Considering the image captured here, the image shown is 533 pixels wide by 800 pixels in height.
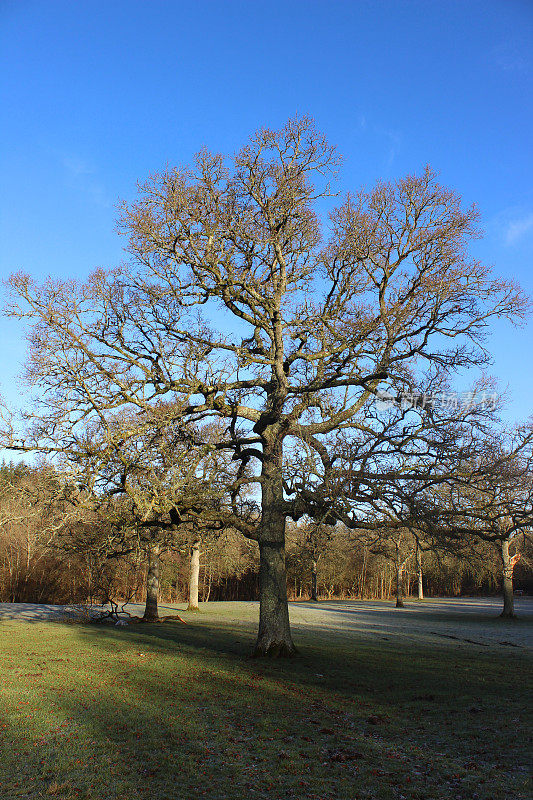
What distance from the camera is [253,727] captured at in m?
7.59

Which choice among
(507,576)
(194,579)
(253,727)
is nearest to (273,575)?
(253,727)

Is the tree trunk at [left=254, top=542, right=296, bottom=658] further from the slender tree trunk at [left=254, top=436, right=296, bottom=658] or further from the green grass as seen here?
the green grass

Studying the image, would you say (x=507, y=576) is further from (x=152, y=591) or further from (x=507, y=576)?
(x=152, y=591)

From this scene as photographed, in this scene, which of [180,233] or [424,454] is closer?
[424,454]

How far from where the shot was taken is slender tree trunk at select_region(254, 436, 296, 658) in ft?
45.1

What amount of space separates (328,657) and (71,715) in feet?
28.5

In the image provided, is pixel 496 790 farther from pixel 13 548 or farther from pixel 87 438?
pixel 13 548

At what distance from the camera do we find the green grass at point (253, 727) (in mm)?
5395

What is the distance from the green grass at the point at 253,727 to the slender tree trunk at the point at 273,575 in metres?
0.68

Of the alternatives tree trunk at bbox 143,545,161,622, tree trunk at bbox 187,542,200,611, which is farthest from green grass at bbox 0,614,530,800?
tree trunk at bbox 187,542,200,611

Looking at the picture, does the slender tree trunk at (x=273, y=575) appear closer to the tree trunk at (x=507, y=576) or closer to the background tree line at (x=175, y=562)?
the background tree line at (x=175, y=562)

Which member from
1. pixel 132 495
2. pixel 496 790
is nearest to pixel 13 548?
pixel 132 495

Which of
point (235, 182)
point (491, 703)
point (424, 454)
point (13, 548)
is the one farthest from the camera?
point (13, 548)

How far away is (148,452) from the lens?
13172 millimetres
